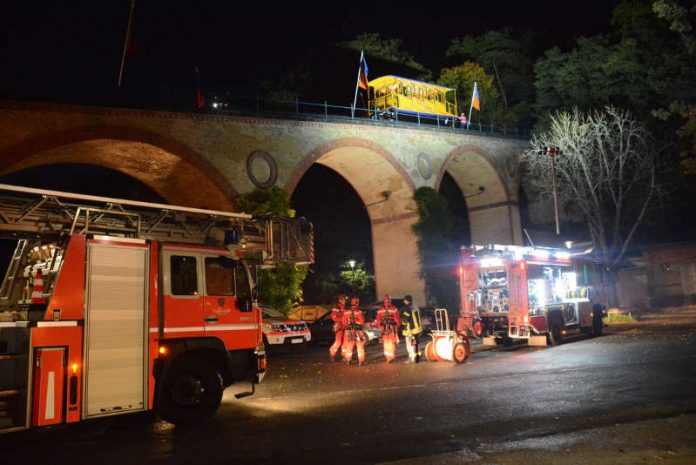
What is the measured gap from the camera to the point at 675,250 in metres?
30.4

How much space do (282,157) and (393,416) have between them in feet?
57.6

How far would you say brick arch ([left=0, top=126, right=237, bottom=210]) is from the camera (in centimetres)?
1819

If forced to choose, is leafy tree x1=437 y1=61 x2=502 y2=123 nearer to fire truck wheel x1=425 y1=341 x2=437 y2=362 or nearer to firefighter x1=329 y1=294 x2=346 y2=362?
fire truck wheel x1=425 y1=341 x2=437 y2=362

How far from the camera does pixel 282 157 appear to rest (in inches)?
942

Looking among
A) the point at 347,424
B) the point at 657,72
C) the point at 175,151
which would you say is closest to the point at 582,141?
the point at 657,72

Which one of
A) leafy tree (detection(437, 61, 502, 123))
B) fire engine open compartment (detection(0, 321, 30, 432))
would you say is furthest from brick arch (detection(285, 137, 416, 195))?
fire engine open compartment (detection(0, 321, 30, 432))

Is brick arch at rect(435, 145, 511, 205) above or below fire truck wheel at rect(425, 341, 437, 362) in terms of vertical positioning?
above

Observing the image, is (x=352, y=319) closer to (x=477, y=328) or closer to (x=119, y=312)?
(x=477, y=328)

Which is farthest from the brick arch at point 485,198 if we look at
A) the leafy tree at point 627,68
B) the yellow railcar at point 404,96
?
the leafy tree at point 627,68

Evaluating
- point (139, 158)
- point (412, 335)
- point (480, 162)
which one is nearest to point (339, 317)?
point (412, 335)

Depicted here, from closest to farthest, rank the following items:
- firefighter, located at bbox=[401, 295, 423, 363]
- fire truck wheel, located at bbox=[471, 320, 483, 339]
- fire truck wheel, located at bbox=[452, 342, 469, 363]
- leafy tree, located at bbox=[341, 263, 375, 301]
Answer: fire truck wheel, located at bbox=[452, 342, 469, 363] → firefighter, located at bbox=[401, 295, 423, 363] → fire truck wheel, located at bbox=[471, 320, 483, 339] → leafy tree, located at bbox=[341, 263, 375, 301]

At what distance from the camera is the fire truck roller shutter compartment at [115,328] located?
678 cm

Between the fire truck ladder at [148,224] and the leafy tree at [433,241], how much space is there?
18913mm

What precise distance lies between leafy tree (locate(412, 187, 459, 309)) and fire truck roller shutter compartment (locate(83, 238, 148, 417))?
22.2 m
